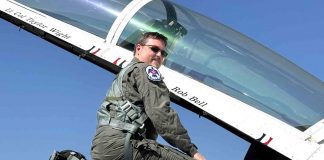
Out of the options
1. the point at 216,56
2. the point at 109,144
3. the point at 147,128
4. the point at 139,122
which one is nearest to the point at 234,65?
the point at 216,56

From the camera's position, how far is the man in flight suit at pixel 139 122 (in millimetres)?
3782

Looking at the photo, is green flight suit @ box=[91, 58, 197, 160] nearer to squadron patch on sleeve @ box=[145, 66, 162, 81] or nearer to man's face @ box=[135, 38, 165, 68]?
squadron patch on sleeve @ box=[145, 66, 162, 81]

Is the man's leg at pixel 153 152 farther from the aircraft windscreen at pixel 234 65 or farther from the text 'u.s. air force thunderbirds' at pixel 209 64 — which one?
the aircraft windscreen at pixel 234 65

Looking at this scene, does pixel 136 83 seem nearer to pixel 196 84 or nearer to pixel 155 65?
pixel 155 65

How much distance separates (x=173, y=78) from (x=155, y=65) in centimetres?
132

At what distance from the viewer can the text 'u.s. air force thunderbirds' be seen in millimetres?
5164

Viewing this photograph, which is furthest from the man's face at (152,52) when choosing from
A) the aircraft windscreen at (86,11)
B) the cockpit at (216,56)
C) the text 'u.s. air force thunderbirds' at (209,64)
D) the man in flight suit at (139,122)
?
the aircraft windscreen at (86,11)

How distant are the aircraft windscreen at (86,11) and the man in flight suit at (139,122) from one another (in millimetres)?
2235

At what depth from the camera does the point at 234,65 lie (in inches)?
228

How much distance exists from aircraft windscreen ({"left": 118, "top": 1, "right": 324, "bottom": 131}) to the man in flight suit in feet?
5.36

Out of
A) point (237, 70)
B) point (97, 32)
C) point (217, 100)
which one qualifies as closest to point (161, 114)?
point (217, 100)

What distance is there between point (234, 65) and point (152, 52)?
171 cm

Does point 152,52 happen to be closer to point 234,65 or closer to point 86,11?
point 234,65

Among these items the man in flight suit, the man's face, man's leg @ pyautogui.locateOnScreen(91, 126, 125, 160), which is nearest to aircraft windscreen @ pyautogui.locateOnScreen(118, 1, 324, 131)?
the man's face
